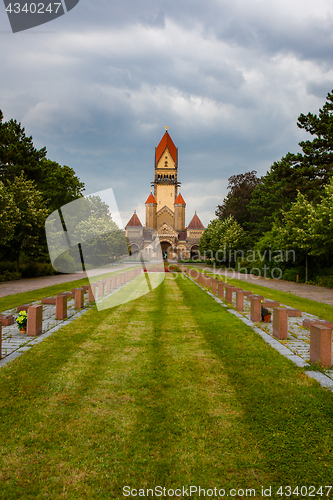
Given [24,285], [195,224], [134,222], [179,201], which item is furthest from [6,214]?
[179,201]

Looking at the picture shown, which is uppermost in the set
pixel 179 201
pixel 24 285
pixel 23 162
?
pixel 179 201

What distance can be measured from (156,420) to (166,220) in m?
93.1

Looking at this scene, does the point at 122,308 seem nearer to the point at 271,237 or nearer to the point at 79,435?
the point at 79,435

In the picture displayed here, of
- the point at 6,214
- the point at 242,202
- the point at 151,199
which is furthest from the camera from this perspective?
the point at 151,199

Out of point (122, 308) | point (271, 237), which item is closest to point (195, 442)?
point (122, 308)

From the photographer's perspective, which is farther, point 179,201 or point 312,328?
point 179,201

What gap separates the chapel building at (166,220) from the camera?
8838 centimetres

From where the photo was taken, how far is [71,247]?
3869 centimetres

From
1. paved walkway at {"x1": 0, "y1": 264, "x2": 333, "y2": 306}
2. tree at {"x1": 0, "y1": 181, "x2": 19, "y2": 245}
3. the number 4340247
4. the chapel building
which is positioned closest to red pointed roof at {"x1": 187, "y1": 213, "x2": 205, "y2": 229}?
the chapel building

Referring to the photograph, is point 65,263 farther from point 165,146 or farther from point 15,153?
point 165,146

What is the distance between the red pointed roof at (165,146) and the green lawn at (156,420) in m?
96.8

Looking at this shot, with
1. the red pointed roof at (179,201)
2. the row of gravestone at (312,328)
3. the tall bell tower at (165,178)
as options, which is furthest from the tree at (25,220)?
the tall bell tower at (165,178)

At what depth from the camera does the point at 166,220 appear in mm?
96500

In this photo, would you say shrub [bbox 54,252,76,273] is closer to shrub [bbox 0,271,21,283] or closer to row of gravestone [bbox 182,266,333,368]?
shrub [bbox 0,271,21,283]
